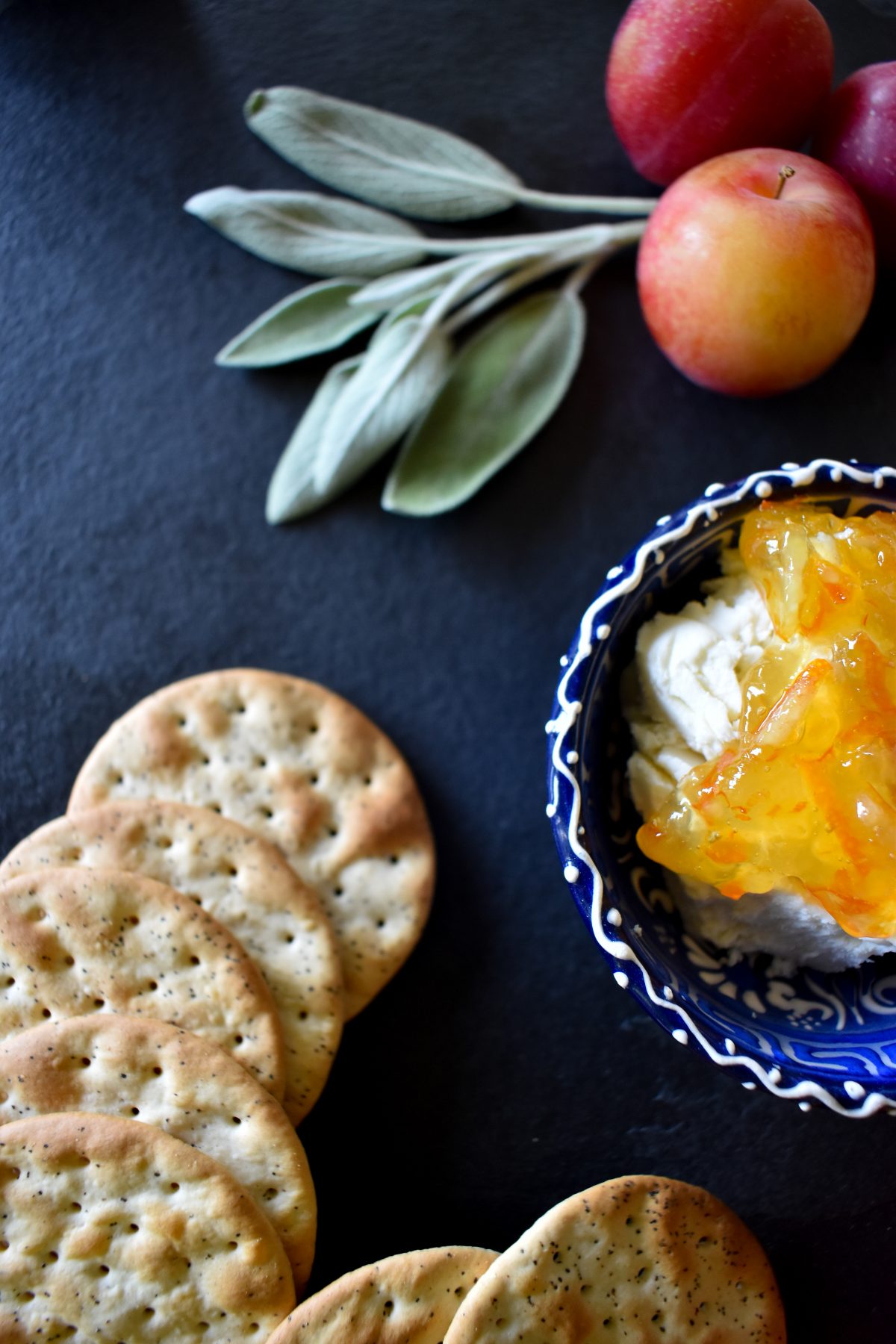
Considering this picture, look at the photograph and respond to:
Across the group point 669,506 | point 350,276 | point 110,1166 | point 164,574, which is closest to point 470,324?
point 350,276

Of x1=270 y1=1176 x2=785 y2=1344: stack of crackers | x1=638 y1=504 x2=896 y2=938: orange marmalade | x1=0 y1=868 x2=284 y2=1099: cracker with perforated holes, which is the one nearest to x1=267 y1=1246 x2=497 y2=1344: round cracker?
x1=270 y1=1176 x2=785 y2=1344: stack of crackers

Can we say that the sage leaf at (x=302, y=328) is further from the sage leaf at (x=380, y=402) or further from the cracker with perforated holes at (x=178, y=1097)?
the cracker with perforated holes at (x=178, y=1097)

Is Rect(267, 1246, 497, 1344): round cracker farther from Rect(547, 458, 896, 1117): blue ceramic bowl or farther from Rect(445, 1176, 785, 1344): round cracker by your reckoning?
Rect(547, 458, 896, 1117): blue ceramic bowl

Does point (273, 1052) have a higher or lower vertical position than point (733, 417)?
lower

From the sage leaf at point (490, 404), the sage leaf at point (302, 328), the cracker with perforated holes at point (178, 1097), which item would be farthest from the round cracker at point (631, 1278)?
the sage leaf at point (302, 328)

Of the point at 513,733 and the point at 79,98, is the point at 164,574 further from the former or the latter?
the point at 79,98

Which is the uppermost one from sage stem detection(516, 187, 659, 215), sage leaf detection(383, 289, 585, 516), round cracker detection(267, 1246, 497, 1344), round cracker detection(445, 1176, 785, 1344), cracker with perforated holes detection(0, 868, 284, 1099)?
sage stem detection(516, 187, 659, 215)
